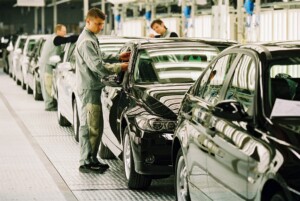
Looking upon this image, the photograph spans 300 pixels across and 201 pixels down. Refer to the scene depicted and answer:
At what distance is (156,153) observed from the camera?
8305mm

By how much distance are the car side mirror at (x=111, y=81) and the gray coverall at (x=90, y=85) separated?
7 centimetres

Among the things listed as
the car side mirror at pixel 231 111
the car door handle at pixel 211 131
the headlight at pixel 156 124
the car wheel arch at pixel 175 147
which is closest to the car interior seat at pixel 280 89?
the car side mirror at pixel 231 111

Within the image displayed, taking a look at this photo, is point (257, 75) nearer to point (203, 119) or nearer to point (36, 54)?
point (203, 119)

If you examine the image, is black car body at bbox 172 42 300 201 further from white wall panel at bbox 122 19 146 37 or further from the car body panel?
white wall panel at bbox 122 19 146 37

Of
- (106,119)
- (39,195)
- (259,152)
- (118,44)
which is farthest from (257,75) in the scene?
(118,44)

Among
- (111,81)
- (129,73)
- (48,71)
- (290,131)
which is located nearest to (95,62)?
(111,81)

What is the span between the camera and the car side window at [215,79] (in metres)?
6.55

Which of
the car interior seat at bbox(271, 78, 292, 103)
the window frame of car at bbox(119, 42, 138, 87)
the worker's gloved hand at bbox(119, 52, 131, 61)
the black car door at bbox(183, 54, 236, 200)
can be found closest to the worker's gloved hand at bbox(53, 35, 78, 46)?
the worker's gloved hand at bbox(119, 52, 131, 61)

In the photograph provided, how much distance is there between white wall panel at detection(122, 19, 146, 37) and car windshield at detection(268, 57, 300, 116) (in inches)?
762

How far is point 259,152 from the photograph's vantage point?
16.8ft

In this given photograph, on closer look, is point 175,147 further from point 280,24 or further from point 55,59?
point 55,59

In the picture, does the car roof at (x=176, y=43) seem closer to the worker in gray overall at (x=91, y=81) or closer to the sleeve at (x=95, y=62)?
the worker in gray overall at (x=91, y=81)

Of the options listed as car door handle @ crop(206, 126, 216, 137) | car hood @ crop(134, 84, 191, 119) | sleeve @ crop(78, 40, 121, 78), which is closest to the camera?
car door handle @ crop(206, 126, 216, 137)

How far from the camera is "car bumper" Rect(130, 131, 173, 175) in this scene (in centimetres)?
830
